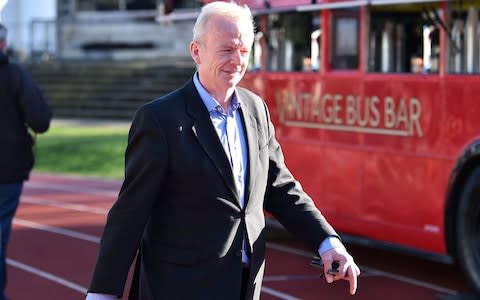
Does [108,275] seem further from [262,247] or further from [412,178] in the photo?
[412,178]

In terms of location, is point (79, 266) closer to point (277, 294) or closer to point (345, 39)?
point (277, 294)

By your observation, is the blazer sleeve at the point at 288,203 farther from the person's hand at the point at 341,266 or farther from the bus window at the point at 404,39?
the bus window at the point at 404,39

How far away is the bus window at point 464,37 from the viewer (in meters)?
9.09

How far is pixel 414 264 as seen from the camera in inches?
430

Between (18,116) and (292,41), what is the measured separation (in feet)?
12.0

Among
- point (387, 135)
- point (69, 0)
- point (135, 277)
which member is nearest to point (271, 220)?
point (387, 135)

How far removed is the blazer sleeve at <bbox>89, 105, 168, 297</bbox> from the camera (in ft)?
14.1

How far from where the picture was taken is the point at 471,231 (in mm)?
8977

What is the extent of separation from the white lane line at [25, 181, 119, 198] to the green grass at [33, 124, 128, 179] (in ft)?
3.83

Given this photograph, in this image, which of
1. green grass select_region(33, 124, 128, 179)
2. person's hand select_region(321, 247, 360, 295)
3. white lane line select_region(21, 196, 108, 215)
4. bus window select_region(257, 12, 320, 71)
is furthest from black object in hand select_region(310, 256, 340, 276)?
green grass select_region(33, 124, 128, 179)

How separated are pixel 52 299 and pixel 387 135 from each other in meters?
2.87

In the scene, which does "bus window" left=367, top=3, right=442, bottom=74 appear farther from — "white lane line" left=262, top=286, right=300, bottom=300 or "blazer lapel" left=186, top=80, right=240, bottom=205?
"blazer lapel" left=186, top=80, right=240, bottom=205

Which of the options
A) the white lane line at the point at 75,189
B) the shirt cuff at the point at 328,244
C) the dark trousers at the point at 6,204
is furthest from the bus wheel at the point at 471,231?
the white lane line at the point at 75,189

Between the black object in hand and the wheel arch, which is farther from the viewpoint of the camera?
the wheel arch
